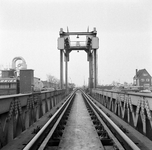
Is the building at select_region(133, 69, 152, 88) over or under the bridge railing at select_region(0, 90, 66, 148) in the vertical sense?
over

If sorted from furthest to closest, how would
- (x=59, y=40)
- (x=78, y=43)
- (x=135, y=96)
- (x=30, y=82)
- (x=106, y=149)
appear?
(x=78, y=43) → (x=59, y=40) → (x=30, y=82) → (x=135, y=96) → (x=106, y=149)

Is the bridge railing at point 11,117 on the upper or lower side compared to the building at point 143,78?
lower

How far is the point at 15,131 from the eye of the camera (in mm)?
5777

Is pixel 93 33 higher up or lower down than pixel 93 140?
higher up

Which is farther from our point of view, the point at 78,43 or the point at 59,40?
the point at 78,43

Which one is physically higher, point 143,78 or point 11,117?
point 143,78

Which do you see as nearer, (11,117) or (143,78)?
(11,117)

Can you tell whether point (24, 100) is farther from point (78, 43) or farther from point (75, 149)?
point (78, 43)

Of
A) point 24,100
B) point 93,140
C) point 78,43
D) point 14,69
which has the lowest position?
point 93,140

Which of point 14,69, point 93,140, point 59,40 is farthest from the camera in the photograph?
point 14,69

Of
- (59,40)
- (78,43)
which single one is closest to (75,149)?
(59,40)

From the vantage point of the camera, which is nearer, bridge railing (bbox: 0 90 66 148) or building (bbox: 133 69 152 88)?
bridge railing (bbox: 0 90 66 148)

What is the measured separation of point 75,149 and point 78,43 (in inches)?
1176

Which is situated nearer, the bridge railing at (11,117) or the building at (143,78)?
the bridge railing at (11,117)
